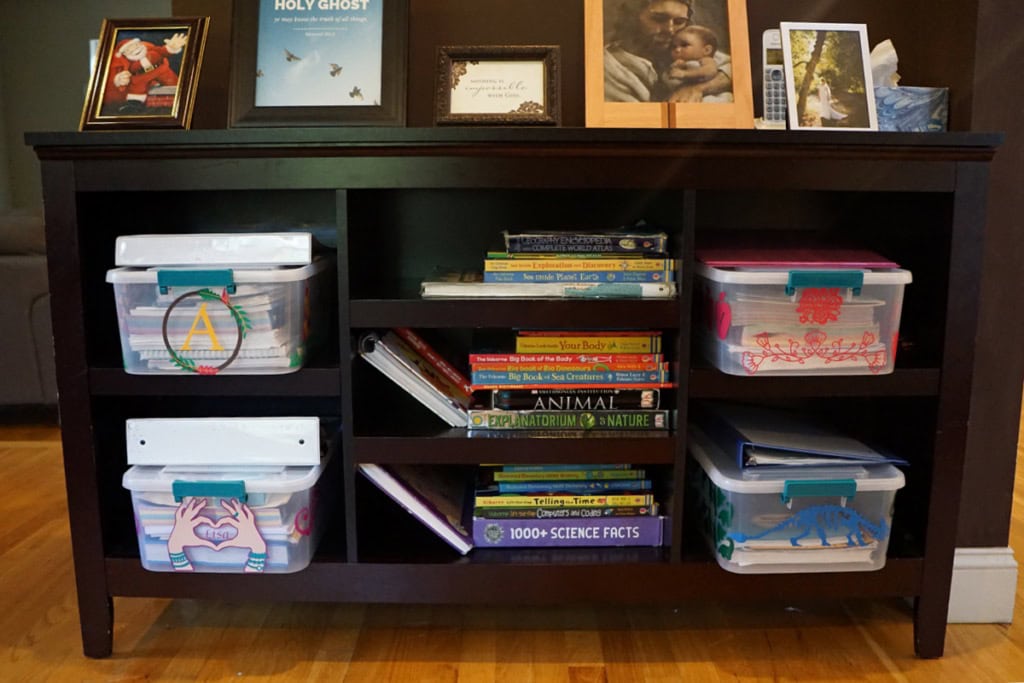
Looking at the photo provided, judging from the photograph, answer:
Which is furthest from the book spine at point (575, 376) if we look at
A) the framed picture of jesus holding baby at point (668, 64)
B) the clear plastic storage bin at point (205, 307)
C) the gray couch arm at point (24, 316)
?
the gray couch arm at point (24, 316)

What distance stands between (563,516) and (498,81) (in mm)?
759

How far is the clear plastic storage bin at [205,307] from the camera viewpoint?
1.23m

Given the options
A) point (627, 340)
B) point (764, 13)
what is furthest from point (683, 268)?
point (764, 13)

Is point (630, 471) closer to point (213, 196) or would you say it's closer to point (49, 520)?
point (213, 196)

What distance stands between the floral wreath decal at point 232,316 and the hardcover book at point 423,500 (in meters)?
0.27

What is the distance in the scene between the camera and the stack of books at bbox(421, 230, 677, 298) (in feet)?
4.25

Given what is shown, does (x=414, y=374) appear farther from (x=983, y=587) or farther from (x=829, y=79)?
(x=983, y=587)

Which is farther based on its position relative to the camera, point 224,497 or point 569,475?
point 569,475

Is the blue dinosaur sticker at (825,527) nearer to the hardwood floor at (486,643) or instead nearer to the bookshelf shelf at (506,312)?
the hardwood floor at (486,643)

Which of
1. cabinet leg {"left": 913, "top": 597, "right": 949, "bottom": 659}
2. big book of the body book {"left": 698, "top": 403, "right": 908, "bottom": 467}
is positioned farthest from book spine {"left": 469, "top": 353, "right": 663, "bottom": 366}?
cabinet leg {"left": 913, "top": 597, "right": 949, "bottom": 659}

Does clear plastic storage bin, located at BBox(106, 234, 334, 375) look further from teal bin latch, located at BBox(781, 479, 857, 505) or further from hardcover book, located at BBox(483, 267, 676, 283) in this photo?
teal bin latch, located at BBox(781, 479, 857, 505)

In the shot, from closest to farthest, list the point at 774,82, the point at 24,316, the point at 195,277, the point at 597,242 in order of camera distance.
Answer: the point at 195,277
the point at 597,242
the point at 774,82
the point at 24,316

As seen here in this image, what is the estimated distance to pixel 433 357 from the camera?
1419 millimetres

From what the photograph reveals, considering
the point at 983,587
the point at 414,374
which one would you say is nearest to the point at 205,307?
the point at 414,374
